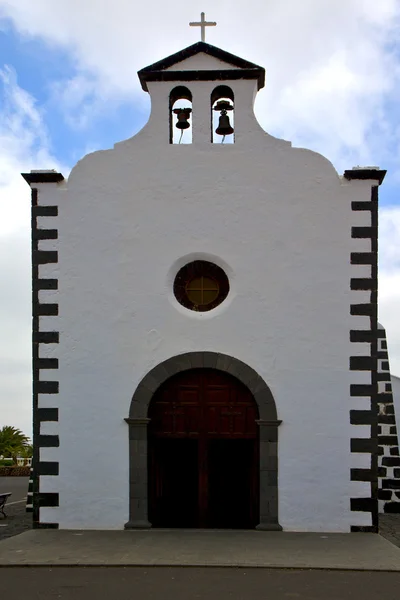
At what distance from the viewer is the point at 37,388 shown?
11.0 metres

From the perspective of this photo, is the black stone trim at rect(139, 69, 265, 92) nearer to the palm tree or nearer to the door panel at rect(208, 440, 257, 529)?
the door panel at rect(208, 440, 257, 529)

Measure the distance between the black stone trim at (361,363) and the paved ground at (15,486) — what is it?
9.17 meters

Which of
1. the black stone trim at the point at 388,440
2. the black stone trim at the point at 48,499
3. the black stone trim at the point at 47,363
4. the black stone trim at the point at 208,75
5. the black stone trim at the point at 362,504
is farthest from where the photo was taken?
the black stone trim at the point at 388,440

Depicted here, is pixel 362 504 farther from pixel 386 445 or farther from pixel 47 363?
pixel 47 363

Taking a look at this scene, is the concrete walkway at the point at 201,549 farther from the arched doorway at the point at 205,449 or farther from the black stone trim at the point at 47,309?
the black stone trim at the point at 47,309

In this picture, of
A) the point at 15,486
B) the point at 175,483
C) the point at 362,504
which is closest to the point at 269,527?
the point at 362,504

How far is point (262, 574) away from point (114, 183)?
233 inches

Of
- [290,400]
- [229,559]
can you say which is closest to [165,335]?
[290,400]

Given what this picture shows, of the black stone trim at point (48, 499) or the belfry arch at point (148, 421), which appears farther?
the black stone trim at point (48, 499)

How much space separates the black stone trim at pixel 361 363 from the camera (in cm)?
1077

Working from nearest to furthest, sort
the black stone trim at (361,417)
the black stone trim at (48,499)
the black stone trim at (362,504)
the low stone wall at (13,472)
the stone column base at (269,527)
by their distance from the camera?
the stone column base at (269,527) → the black stone trim at (362,504) → the black stone trim at (361,417) → the black stone trim at (48,499) → the low stone wall at (13,472)

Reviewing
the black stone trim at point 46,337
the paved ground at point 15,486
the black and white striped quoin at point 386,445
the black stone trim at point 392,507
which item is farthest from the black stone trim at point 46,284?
the paved ground at point 15,486

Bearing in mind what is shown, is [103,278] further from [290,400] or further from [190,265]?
[290,400]

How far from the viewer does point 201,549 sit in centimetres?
902
